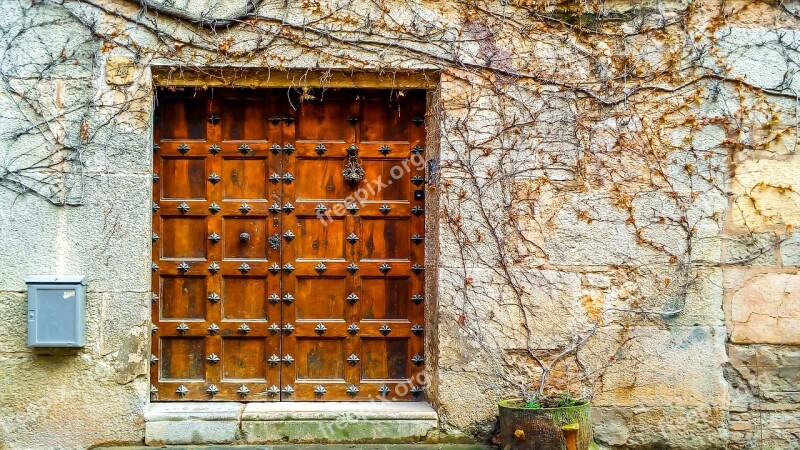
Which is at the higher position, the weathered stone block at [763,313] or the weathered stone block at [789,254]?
the weathered stone block at [789,254]

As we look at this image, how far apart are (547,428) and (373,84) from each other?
7.42 ft

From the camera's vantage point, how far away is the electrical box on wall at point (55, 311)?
4.36m

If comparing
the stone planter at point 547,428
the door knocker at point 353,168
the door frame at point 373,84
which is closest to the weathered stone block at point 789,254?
the stone planter at point 547,428

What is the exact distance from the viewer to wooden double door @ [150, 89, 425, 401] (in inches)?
188

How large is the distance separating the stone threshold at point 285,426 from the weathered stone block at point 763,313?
1928 millimetres

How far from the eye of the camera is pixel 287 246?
4.81m

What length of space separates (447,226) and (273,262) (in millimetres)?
1134

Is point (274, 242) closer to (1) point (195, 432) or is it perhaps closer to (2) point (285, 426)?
(2) point (285, 426)

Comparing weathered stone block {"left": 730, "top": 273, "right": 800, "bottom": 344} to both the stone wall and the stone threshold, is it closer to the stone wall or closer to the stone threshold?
the stone wall

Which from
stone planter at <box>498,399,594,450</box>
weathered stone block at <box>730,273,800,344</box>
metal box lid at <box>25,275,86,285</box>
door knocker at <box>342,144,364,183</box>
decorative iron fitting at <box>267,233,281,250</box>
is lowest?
stone planter at <box>498,399,594,450</box>

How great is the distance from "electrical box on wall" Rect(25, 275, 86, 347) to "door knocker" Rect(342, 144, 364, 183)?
1692 mm

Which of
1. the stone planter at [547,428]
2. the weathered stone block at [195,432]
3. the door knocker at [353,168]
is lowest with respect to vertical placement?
the weathered stone block at [195,432]

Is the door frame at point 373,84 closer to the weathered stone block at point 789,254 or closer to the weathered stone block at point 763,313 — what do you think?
the weathered stone block at point 763,313

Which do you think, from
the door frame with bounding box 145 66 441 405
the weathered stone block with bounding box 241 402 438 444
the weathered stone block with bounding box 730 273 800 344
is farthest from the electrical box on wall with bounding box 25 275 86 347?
the weathered stone block with bounding box 730 273 800 344
